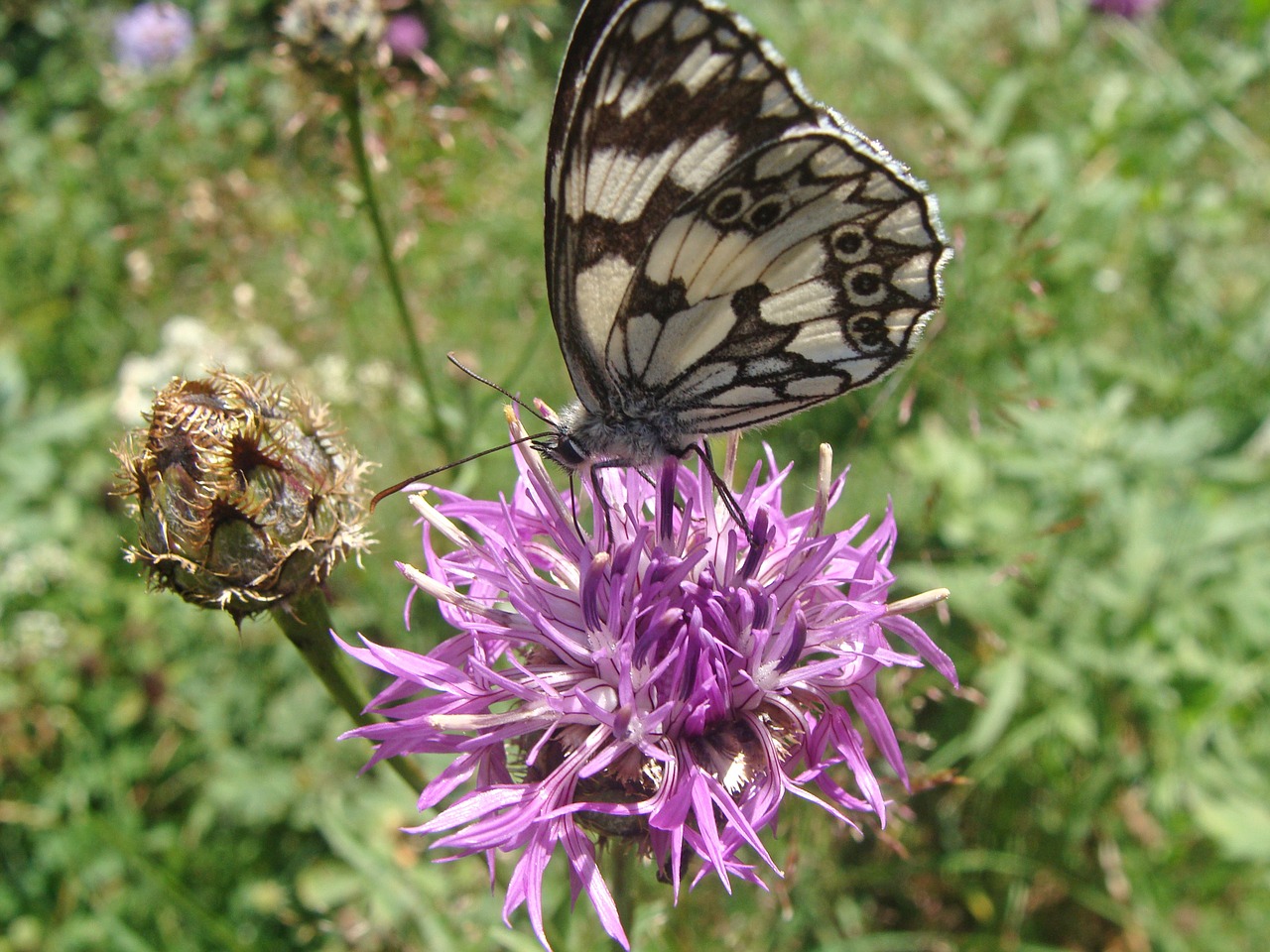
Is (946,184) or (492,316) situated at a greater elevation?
(946,184)

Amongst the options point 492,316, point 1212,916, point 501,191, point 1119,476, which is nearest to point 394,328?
point 492,316

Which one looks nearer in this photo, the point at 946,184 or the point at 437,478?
the point at 437,478

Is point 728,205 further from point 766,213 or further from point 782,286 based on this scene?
point 782,286

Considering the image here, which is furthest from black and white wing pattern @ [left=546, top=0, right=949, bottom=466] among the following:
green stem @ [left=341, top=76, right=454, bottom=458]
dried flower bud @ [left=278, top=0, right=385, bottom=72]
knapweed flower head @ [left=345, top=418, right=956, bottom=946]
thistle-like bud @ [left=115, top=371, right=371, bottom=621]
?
dried flower bud @ [left=278, top=0, right=385, bottom=72]

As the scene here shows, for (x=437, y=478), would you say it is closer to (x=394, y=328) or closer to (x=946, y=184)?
(x=394, y=328)

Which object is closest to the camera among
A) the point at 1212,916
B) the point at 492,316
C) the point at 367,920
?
the point at 367,920

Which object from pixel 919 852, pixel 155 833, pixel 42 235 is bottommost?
pixel 155 833

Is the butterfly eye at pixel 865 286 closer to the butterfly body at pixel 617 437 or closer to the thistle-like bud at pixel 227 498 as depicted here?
the butterfly body at pixel 617 437
